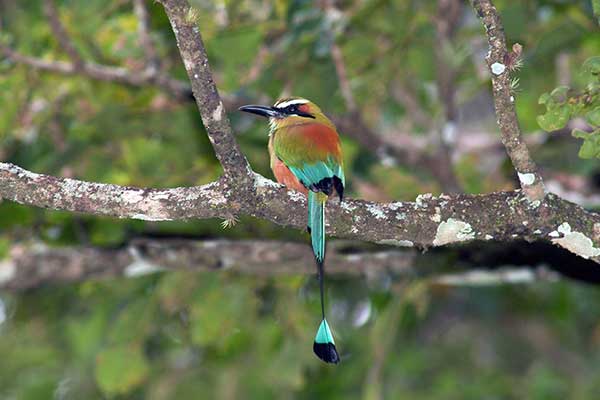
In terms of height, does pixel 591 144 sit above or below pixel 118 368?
below

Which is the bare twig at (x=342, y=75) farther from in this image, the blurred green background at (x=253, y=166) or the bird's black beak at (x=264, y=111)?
the bird's black beak at (x=264, y=111)

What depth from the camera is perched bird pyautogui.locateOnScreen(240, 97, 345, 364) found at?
135 inches

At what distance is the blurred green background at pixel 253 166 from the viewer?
5398 mm

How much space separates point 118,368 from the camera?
5355mm

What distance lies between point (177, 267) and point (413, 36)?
5.90ft

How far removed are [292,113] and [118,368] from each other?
1780 mm

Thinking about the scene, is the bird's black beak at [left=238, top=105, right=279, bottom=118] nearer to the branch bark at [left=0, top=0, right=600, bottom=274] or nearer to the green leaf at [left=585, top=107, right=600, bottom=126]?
the branch bark at [left=0, top=0, right=600, bottom=274]

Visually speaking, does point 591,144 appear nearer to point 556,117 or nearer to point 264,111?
point 556,117

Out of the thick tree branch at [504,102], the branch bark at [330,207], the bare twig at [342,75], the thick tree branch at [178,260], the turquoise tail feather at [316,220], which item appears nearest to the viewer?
the thick tree branch at [504,102]

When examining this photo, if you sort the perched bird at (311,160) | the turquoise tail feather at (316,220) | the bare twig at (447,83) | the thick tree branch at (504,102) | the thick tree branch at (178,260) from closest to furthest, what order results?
the thick tree branch at (504,102) < the turquoise tail feather at (316,220) < the perched bird at (311,160) < the thick tree branch at (178,260) < the bare twig at (447,83)

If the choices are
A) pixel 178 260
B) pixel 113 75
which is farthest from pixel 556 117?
pixel 113 75

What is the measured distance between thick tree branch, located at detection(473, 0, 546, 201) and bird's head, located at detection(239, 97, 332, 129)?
1404 millimetres

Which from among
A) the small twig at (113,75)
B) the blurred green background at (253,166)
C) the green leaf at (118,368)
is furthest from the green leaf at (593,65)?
the green leaf at (118,368)

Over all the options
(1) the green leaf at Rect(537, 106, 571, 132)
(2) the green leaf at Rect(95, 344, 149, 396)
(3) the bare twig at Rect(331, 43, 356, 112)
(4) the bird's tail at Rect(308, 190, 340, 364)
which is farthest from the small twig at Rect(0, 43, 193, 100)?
(1) the green leaf at Rect(537, 106, 571, 132)
